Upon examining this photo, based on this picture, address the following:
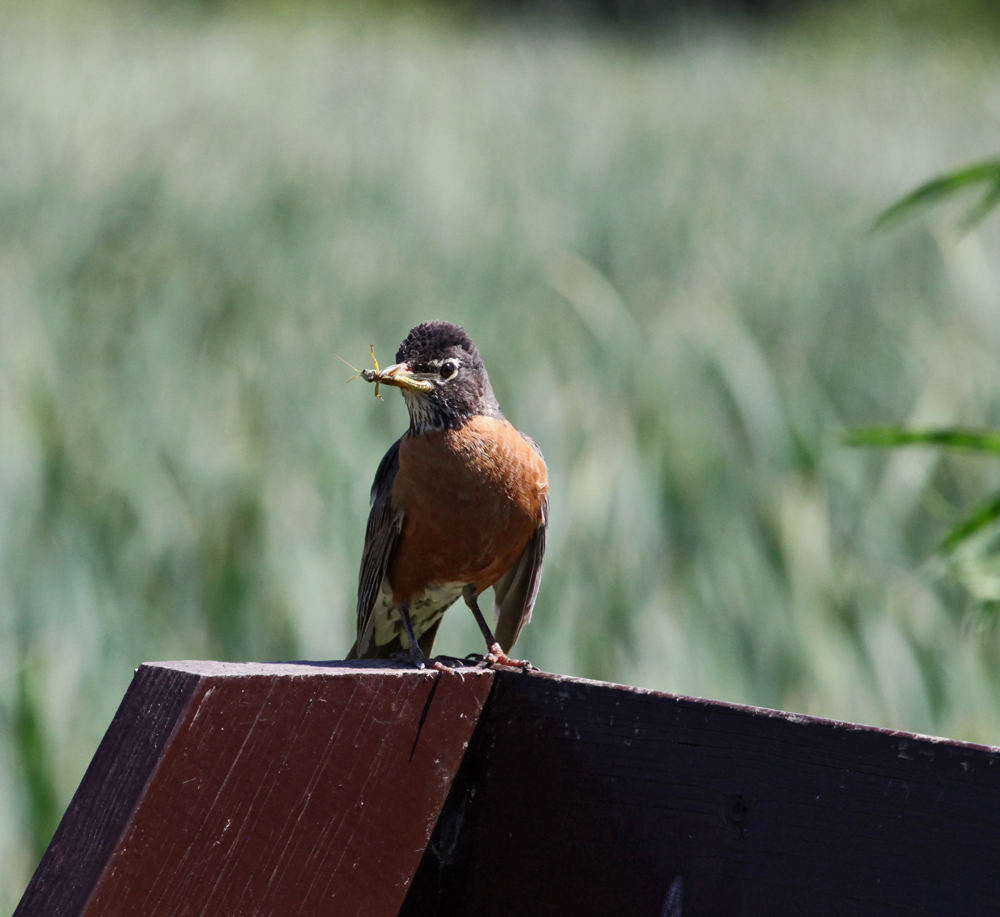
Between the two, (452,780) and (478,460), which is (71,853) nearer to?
(452,780)

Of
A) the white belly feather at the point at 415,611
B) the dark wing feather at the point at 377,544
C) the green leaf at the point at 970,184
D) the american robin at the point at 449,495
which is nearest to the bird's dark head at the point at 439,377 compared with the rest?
the american robin at the point at 449,495

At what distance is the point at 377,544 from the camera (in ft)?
8.53

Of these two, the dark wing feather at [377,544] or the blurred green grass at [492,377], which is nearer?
the dark wing feather at [377,544]

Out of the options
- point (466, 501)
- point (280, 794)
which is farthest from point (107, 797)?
point (466, 501)

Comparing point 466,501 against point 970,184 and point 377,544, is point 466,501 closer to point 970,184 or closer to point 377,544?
point 377,544

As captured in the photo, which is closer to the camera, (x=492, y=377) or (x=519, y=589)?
(x=519, y=589)

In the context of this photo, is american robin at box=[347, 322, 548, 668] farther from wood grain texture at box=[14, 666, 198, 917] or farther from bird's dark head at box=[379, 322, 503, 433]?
wood grain texture at box=[14, 666, 198, 917]

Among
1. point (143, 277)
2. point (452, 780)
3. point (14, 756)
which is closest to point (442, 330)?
point (452, 780)

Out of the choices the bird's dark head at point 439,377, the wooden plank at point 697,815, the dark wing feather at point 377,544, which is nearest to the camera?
the wooden plank at point 697,815

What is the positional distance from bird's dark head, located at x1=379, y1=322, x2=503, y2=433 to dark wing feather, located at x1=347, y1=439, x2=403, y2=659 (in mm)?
196

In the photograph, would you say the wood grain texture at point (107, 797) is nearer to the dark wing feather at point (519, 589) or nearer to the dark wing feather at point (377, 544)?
the dark wing feather at point (377, 544)

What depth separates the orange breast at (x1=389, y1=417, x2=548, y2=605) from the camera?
2.43 m

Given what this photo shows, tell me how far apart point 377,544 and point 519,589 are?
35 centimetres

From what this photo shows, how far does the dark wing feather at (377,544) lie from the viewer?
2572mm
